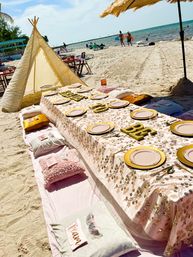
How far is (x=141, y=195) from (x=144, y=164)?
0.97ft

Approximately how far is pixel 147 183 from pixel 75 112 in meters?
2.33

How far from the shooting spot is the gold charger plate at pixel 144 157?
235cm

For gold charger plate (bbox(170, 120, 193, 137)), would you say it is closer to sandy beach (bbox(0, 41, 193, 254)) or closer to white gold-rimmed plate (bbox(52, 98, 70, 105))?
sandy beach (bbox(0, 41, 193, 254))

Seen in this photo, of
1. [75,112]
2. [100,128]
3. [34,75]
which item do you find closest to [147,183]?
[100,128]

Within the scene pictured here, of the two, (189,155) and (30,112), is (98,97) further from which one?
(189,155)

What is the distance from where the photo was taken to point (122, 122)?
343 centimetres

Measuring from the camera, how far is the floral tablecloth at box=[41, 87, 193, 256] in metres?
2.00

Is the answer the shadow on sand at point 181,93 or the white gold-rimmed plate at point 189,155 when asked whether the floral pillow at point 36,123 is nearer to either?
the shadow on sand at point 181,93

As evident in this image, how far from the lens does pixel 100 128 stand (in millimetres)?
3359

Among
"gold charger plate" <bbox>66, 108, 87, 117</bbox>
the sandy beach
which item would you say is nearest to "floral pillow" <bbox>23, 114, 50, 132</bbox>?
the sandy beach

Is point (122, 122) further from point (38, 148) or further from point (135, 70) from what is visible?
point (135, 70)

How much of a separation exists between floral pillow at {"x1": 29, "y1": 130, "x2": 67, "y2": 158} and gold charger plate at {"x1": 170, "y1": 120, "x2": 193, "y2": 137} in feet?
7.41

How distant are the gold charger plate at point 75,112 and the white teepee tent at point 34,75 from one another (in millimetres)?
4254

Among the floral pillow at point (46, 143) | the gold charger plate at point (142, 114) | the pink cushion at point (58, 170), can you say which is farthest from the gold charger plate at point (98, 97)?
the pink cushion at point (58, 170)
